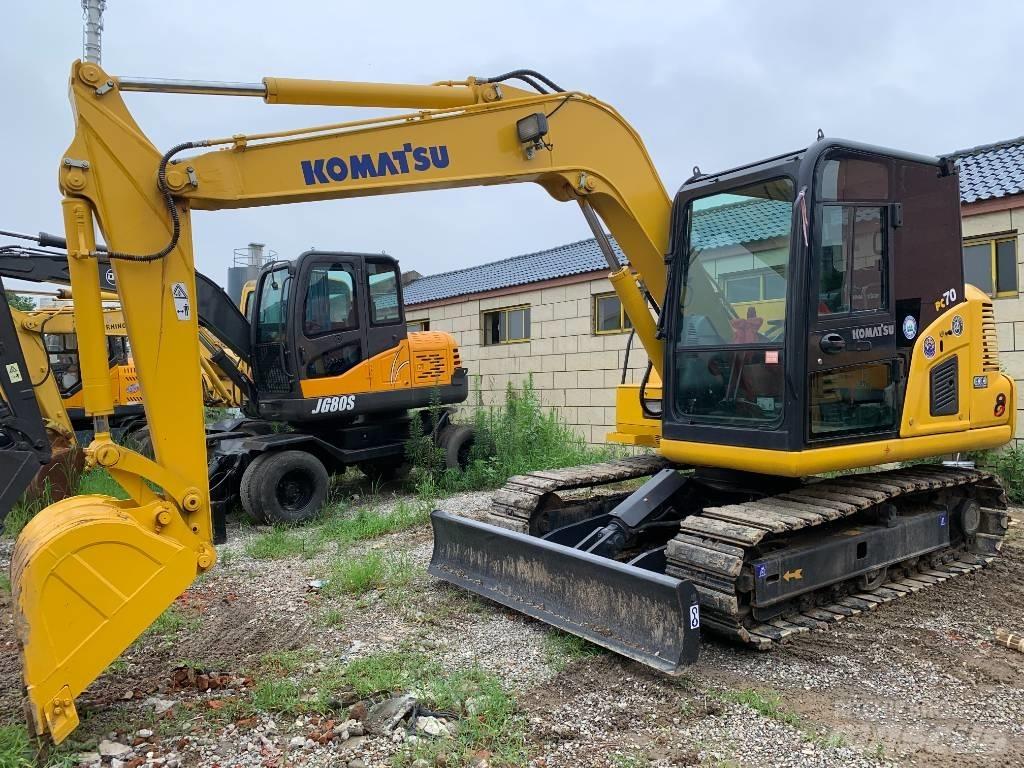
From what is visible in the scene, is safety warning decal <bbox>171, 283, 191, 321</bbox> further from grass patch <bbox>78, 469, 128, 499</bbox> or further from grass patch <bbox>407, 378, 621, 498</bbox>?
grass patch <bbox>78, 469, 128, 499</bbox>

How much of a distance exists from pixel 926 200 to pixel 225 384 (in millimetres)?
8930

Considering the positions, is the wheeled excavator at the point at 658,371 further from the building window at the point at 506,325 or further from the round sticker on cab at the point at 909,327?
the building window at the point at 506,325

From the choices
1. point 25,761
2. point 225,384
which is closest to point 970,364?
point 25,761

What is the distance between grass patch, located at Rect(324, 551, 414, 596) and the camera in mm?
5352

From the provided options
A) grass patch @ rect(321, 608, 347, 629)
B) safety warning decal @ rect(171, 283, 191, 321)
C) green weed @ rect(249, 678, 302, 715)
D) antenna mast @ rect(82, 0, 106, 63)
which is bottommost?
grass patch @ rect(321, 608, 347, 629)

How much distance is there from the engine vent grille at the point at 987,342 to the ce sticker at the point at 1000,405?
0.58ft

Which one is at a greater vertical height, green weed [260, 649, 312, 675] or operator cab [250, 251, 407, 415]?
operator cab [250, 251, 407, 415]

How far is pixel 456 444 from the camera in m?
9.59

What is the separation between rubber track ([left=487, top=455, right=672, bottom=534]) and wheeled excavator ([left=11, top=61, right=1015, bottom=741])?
2 centimetres

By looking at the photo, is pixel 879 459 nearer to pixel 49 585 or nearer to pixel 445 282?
pixel 49 585

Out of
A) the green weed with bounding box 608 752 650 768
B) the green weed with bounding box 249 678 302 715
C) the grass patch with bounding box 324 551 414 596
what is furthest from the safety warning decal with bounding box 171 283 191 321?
the green weed with bounding box 608 752 650 768

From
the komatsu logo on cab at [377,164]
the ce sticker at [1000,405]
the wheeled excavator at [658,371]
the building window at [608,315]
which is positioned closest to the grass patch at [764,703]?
the wheeled excavator at [658,371]

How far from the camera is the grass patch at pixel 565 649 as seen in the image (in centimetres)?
406

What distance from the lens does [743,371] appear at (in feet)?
14.8
